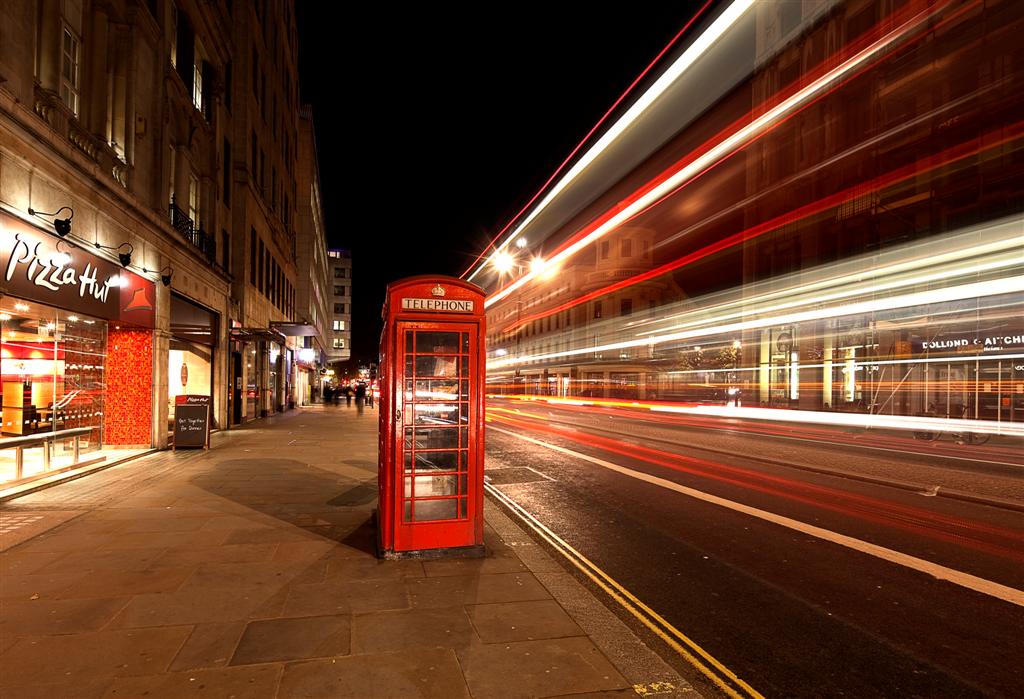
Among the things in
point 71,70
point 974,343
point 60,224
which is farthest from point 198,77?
point 974,343

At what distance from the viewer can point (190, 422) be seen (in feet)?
47.0

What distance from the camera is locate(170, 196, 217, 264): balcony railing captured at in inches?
635

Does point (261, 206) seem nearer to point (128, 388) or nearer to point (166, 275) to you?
point (166, 275)

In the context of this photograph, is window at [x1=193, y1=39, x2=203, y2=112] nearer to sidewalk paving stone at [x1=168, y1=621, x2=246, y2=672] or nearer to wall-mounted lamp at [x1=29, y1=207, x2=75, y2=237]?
wall-mounted lamp at [x1=29, y1=207, x2=75, y2=237]

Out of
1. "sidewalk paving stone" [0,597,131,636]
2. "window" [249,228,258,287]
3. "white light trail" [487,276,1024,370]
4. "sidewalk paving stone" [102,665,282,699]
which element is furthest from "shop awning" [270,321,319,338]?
"sidewalk paving stone" [102,665,282,699]

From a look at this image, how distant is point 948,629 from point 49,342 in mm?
15270

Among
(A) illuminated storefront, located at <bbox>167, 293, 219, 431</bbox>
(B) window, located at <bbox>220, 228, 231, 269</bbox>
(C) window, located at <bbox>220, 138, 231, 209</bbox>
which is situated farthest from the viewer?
(C) window, located at <bbox>220, 138, 231, 209</bbox>

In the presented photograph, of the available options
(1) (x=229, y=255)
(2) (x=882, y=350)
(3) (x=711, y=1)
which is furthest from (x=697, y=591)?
(1) (x=229, y=255)

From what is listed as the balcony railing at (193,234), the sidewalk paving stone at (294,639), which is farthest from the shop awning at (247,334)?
the sidewalk paving stone at (294,639)

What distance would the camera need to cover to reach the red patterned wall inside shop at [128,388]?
1389 cm

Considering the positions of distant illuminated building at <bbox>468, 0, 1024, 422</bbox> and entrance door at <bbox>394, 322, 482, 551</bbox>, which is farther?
distant illuminated building at <bbox>468, 0, 1024, 422</bbox>

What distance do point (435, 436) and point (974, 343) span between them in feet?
61.1

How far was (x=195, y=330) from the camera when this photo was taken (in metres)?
18.0

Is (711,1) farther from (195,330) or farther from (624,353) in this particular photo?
(624,353)
